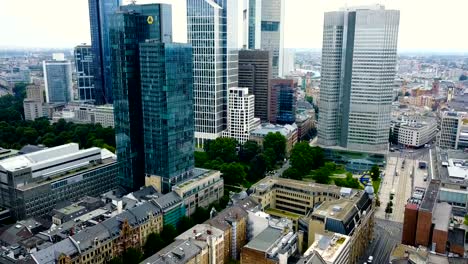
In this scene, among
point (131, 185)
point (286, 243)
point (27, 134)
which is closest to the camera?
point (286, 243)

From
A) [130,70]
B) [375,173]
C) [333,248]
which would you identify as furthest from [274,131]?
[333,248]

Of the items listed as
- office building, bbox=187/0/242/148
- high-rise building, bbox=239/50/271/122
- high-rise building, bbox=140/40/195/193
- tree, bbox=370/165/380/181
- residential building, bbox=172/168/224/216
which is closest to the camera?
high-rise building, bbox=140/40/195/193

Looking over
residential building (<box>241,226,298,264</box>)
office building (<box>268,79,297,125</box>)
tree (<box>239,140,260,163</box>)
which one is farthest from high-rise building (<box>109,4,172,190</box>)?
office building (<box>268,79,297,125</box>)

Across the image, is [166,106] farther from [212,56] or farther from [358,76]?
[358,76]

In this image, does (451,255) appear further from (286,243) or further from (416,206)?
(286,243)

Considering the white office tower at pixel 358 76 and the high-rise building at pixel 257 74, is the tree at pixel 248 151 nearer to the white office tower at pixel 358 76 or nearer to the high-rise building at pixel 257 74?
the white office tower at pixel 358 76

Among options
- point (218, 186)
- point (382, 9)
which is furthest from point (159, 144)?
point (382, 9)

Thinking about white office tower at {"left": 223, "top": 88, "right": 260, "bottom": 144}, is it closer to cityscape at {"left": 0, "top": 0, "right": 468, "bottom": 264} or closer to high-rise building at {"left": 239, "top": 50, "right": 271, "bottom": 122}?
cityscape at {"left": 0, "top": 0, "right": 468, "bottom": 264}
